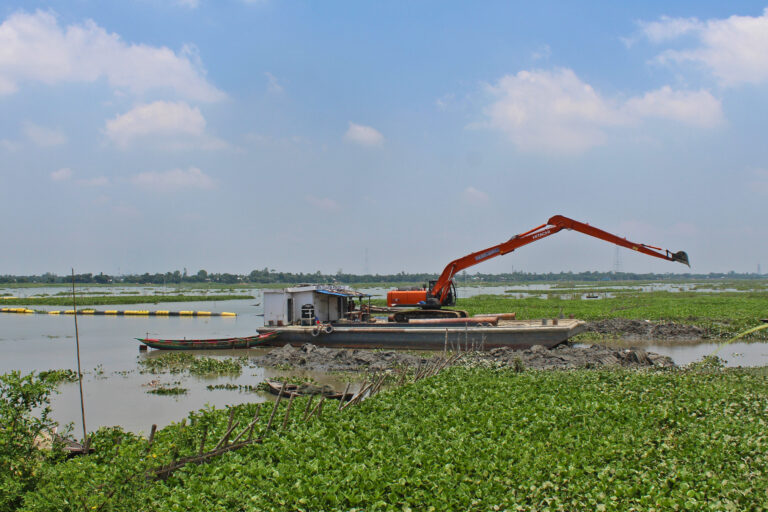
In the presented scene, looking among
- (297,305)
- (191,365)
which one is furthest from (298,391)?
(297,305)

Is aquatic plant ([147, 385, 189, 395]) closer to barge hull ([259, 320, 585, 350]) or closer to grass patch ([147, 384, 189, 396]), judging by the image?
grass patch ([147, 384, 189, 396])

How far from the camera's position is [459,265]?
914 inches

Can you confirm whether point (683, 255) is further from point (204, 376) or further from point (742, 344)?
point (204, 376)

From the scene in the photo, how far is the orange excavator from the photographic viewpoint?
21.1 m

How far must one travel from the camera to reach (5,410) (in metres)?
6.62

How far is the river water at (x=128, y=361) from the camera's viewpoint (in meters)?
15.0

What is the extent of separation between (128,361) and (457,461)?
1988 centimetres

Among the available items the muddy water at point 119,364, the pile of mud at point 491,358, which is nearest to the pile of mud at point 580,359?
the pile of mud at point 491,358

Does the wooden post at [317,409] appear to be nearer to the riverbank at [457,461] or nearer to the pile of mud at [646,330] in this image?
the riverbank at [457,461]

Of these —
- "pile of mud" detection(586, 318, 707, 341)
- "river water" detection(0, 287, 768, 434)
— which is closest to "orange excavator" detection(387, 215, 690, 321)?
"river water" detection(0, 287, 768, 434)

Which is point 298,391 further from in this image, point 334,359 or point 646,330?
point 646,330

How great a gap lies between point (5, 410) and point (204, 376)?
43.9 feet

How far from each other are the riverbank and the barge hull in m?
10.4

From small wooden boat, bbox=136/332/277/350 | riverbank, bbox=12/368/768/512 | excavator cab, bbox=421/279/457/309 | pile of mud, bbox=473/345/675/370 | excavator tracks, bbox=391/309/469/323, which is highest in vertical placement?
excavator cab, bbox=421/279/457/309
